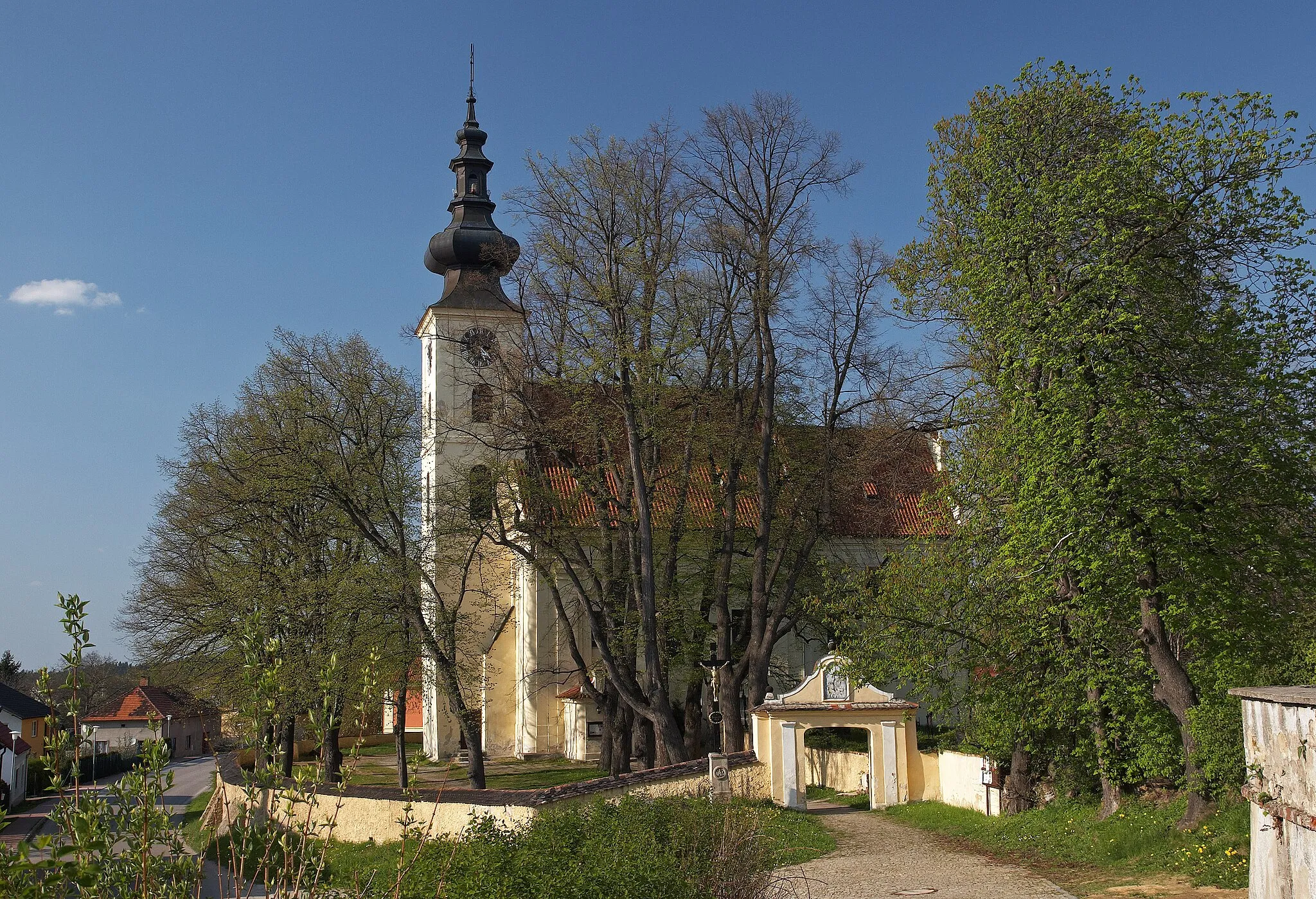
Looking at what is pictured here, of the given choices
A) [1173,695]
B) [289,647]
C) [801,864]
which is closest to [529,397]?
[289,647]

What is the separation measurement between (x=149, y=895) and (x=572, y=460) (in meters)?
22.2

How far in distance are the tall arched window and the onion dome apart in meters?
12.4

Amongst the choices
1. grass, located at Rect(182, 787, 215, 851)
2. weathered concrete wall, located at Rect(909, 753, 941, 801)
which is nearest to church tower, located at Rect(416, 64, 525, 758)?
grass, located at Rect(182, 787, 215, 851)

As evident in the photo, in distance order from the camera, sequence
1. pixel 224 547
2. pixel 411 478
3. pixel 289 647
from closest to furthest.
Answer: pixel 289 647, pixel 411 478, pixel 224 547

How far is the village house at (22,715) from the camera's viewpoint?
162 feet

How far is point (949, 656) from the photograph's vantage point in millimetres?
18453

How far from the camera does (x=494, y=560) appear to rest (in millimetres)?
34688

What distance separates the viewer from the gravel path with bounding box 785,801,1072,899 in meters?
13.5

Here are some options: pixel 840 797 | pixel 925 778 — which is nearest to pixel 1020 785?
pixel 925 778

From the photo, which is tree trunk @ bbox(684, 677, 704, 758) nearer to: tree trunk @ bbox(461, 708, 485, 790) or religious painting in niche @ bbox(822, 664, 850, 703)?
tree trunk @ bbox(461, 708, 485, 790)

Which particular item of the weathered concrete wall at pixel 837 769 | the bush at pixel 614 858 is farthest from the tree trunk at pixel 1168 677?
the weathered concrete wall at pixel 837 769

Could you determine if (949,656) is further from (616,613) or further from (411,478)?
(411,478)

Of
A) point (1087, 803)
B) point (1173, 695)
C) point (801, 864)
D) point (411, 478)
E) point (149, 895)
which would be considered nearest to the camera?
point (149, 895)

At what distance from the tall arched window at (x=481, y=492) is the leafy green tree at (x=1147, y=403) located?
14.1 meters
